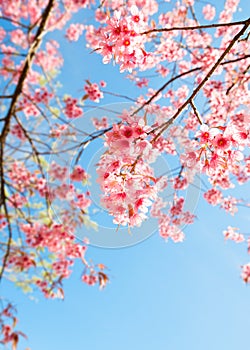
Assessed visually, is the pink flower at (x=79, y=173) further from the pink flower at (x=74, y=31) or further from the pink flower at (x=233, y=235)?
the pink flower at (x=74, y=31)

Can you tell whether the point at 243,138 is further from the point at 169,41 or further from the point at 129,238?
the point at 169,41

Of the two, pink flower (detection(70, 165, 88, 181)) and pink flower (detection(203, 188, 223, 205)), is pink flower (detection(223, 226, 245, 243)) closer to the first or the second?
pink flower (detection(203, 188, 223, 205))

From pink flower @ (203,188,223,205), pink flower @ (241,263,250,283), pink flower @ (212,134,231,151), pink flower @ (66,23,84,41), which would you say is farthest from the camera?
pink flower @ (66,23,84,41)

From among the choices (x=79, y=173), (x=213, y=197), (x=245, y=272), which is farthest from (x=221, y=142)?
(x=245, y=272)

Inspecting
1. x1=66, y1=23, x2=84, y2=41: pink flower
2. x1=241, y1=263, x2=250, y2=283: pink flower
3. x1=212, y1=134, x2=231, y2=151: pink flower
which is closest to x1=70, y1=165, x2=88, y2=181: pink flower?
x1=212, y1=134, x2=231, y2=151: pink flower

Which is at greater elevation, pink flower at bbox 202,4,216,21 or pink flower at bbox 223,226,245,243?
pink flower at bbox 202,4,216,21

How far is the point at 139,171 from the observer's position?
5.31ft

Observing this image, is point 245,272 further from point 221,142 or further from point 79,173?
point 221,142

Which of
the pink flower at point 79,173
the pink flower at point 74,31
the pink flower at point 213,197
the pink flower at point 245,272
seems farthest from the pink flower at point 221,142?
the pink flower at point 74,31

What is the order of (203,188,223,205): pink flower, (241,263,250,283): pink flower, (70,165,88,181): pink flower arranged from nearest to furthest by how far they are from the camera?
(70,165,88,181): pink flower, (203,188,223,205): pink flower, (241,263,250,283): pink flower

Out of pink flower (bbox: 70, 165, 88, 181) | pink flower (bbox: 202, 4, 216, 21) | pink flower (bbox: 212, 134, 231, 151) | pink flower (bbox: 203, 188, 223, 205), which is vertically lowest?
pink flower (bbox: 212, 134, 231, 151)

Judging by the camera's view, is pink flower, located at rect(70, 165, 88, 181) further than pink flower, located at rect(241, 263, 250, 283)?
No

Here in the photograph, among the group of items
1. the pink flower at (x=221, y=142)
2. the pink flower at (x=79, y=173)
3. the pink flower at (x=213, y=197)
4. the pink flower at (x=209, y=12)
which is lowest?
the pink flower at (x=221, y=142)

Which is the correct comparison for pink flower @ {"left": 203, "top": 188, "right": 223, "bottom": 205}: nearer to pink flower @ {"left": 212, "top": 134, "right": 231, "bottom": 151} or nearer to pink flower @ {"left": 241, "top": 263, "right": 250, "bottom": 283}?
pink flower @ {"left": 241, "top": 263, "right": 250, "bottom": 283}
